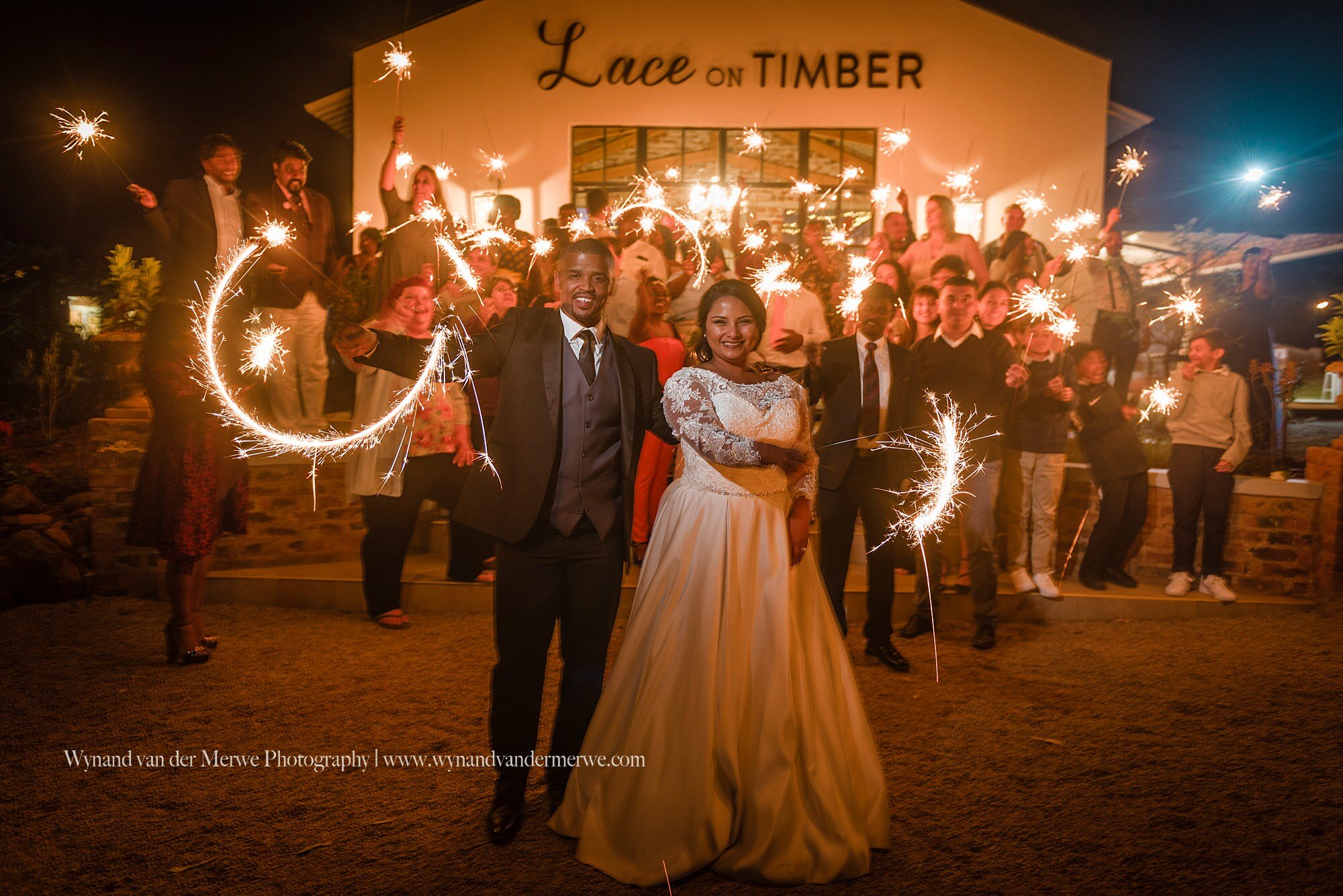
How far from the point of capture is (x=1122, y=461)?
21.7 ft

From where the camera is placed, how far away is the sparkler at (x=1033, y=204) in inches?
443

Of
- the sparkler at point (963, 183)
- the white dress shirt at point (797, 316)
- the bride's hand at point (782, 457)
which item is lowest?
the bride's hand at point (782, 457)

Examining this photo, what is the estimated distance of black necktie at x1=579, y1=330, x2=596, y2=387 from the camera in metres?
3.11

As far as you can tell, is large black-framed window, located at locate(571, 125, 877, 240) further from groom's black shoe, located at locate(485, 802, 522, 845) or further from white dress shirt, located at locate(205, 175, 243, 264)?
groom's black shoe, located at locate(485, 802, 522, 845)

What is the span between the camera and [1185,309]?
8.97 m

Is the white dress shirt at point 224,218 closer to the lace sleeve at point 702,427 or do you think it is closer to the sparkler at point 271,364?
the sparkler at point 271,364

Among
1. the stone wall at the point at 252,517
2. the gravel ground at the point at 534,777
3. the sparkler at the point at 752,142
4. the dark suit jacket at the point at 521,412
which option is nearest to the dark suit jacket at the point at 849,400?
the gravel ground at the point at 534,777

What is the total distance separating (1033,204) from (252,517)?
10.1 metres

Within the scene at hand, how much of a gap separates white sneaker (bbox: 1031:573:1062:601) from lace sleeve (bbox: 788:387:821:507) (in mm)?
3804

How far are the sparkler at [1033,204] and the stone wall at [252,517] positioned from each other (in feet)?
30.5

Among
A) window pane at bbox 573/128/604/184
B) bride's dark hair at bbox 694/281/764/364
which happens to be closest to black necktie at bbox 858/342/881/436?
bride's dark hair at bbox 694/281/764/364

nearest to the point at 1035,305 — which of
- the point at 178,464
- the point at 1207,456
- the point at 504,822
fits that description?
the point at 1207,456

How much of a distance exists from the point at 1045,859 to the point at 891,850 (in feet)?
1.73

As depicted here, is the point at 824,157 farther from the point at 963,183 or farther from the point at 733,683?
the point at 733,683
